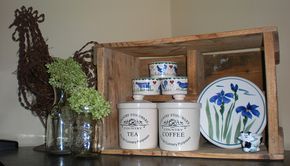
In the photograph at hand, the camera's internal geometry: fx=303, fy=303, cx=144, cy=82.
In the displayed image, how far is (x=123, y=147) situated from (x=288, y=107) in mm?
573

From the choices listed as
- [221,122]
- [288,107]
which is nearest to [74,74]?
[221,122]

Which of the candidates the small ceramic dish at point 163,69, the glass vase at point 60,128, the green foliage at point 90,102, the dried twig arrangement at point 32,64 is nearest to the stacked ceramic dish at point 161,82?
the small ceramic dish at point 163,69

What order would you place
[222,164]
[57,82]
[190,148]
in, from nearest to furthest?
1. [222,164]
2. [190,148]
3. [57,82]

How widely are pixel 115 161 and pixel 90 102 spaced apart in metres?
0.19

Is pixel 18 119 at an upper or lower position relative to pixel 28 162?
upper

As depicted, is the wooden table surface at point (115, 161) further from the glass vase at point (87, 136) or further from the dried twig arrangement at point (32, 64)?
the dried twig arrangement at point (32, 64)

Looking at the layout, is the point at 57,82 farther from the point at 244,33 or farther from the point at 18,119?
the point at 244,33

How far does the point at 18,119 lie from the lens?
3.92 ft

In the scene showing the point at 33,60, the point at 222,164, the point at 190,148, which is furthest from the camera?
the point at 33,60

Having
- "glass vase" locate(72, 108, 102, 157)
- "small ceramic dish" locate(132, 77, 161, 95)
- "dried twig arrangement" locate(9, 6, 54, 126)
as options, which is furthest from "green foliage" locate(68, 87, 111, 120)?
"dried twig arrangement" locate(9, 6, 54, 126)

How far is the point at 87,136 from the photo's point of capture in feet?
3.25

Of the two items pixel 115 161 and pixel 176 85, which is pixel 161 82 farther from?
pixel 115 161

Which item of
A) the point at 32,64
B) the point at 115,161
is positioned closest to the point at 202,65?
the point at 115,161

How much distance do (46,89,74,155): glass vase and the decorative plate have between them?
0.45 meters
